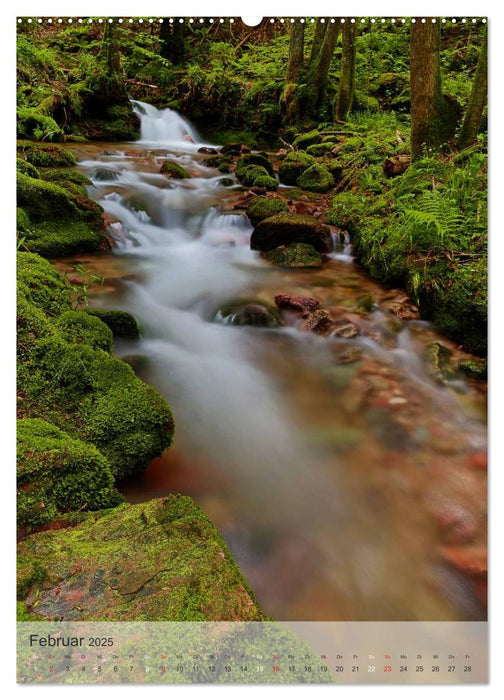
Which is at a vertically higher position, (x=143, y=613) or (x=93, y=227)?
(x=93, y=227)

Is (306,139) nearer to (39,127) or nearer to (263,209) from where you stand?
(263,209)

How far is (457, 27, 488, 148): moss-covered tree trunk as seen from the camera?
133 inches

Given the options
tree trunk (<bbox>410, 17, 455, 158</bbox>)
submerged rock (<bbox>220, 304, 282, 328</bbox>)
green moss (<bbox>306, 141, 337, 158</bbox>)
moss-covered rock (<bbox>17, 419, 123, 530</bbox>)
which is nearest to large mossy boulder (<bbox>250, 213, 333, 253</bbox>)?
tree trunk (<bbox>410, 17, 455, 158</bbox>)

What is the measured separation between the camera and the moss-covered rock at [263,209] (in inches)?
222

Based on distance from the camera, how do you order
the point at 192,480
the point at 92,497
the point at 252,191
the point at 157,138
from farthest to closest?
1. the point at 157,138
2. the point at 252,191
3. the point at 192,480
4. the point at 92,497

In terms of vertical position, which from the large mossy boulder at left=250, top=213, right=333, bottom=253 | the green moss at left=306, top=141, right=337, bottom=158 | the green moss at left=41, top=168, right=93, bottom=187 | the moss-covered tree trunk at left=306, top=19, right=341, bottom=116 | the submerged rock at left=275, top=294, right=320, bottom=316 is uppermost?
the moss-covered tree trunk at left=306, top=19, right=341, bottom=116

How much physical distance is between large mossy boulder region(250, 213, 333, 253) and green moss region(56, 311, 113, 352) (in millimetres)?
3118

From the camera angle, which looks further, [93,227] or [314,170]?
[314,170]

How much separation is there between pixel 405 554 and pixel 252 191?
5885 millimetres

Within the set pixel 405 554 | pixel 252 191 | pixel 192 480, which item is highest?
pixel 252 191

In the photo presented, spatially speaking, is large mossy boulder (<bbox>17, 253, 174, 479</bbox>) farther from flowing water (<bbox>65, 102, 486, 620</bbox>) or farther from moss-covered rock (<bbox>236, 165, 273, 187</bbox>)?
moss-covered rock (<bbox>236, 165, 273, 187</bbox>)

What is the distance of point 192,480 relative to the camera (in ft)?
6.88

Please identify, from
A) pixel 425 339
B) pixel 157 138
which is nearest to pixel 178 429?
pixel 425 339

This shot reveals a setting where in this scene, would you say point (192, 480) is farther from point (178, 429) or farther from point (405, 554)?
point (405, 554)
